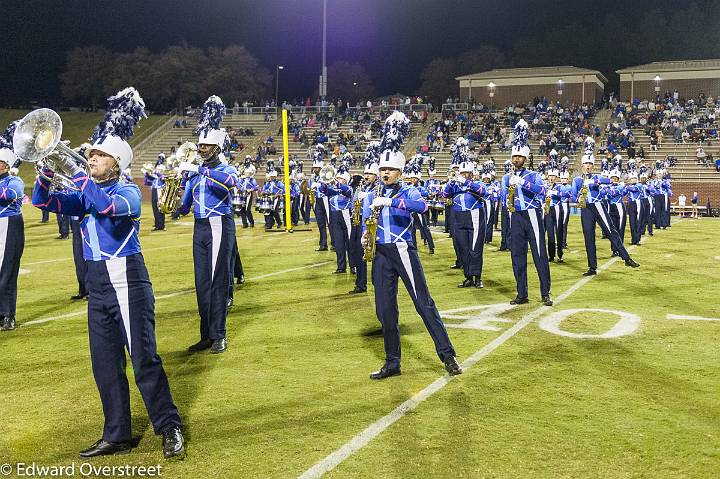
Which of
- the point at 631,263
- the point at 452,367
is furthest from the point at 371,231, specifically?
the point at 631,263

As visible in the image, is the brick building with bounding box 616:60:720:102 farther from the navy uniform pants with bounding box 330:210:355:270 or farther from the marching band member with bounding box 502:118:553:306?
the marching band member with bounding box 502:118:553:306

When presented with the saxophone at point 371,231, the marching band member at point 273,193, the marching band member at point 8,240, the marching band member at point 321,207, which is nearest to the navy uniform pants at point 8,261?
the marching band member at point 8,240

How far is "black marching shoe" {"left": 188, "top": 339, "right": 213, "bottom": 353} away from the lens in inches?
252

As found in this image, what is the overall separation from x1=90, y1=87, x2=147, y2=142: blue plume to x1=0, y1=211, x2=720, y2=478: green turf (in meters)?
1.98

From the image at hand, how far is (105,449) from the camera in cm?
396

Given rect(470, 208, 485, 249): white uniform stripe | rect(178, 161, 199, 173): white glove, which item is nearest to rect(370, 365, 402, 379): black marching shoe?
rect(178, 161, 199, 173): white glove

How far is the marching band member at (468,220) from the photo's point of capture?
32.5 feet

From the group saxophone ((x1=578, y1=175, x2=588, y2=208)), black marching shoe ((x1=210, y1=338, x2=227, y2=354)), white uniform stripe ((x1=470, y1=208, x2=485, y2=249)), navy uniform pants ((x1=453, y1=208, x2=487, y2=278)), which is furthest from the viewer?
saxophone ((x1=578, y1=175, x2=588, y2=208))

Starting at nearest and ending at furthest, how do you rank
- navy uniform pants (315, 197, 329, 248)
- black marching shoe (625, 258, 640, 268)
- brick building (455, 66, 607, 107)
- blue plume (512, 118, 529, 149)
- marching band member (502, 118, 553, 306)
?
marching band member (502, 118, 553, 306)
blue plume (512, 118, 529, 149)
black marching shoe (625, 258, 640, 268)
navy uniform pants (315, 197, 329, 248)
brick building (455, 66, 607, 107)

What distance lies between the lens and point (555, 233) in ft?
44.3

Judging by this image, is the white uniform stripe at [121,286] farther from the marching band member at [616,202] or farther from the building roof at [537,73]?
the building roof at [537,73]

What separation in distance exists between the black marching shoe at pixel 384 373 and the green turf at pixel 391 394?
0.08m

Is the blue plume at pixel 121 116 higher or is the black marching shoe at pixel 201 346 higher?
the blue plume at pixel 121 116

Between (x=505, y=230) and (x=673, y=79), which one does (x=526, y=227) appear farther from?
(x=673, y=79)
